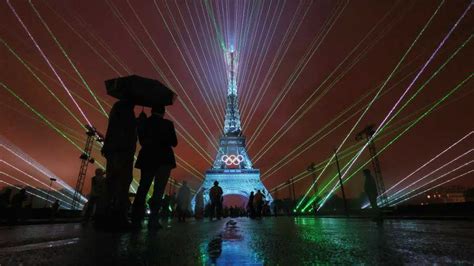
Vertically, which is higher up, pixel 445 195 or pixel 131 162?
pixel 445 195

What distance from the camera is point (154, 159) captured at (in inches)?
156

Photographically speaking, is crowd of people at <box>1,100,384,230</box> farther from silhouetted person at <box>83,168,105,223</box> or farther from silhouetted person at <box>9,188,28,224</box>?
silhouetted person at <box>9,188,28,224</box>

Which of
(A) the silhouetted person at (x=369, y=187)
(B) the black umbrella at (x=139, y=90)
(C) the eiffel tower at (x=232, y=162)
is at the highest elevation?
(C) the eiffel tower at (x=232, y=162)

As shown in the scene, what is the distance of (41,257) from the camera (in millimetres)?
1414

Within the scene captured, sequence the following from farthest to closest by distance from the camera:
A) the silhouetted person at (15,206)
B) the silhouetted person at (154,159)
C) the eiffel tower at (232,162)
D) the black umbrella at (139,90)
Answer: the eiffel tower at (232,162) < the silhouetted person at (15,206) < the silhouetted person at (154,159) < the black umbrella at (139,90)

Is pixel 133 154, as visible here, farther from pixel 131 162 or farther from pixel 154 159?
pixel 154 159

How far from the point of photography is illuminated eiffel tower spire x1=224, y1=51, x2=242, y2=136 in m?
67.2

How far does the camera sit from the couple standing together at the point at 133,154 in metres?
3.53

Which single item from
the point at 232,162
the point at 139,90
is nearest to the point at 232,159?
the point at 232,162

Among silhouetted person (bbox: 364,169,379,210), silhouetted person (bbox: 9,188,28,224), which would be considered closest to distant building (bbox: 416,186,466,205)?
silhouetted person (bbox: 364,169,379,210)

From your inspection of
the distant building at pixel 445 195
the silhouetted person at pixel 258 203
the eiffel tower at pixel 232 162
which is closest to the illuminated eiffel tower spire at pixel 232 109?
the eiffel tower at pixel 232 162

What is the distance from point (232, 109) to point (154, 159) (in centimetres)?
6664

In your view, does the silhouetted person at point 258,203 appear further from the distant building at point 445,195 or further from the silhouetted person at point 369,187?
the distant building at point 445,195

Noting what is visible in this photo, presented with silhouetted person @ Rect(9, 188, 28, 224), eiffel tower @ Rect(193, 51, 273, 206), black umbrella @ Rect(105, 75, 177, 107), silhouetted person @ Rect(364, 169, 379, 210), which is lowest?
silhouetted person @ Rect(9, 188, 28, 224)
